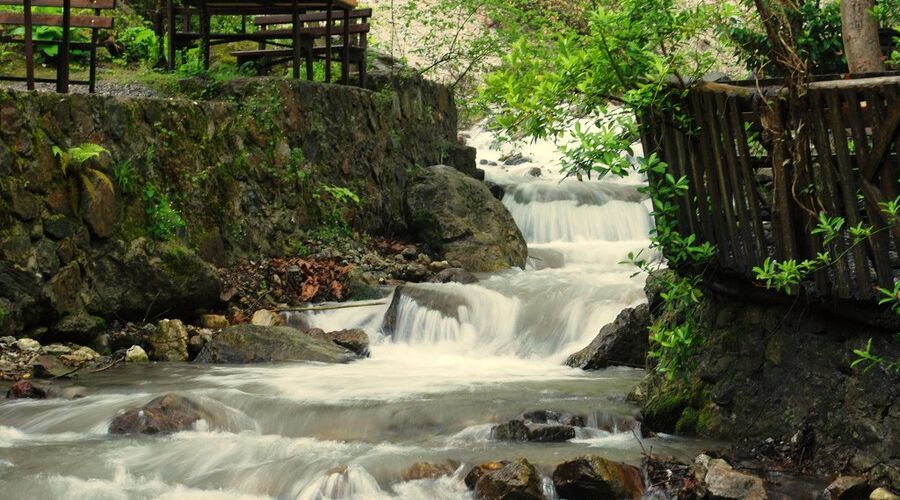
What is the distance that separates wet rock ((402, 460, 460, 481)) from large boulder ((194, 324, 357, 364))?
424cm

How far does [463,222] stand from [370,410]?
8.32 meters

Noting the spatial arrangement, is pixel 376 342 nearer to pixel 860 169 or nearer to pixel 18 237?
pixel 18 237

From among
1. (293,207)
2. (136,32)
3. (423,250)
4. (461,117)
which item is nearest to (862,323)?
(293,207)

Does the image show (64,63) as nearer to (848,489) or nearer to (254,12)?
(254,12)

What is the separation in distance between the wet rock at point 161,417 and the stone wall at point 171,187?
281cm

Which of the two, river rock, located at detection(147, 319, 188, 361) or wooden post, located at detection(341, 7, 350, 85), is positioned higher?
wooden post, located at detection(341, 7, 350, 85)

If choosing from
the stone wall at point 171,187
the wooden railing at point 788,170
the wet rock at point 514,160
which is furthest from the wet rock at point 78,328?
the wet rock at point 514,160

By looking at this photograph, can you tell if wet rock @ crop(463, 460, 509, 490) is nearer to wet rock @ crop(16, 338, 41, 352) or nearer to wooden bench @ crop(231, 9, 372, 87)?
wet rock @ crop(16, 338, 41, 352)

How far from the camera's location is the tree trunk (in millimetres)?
7805

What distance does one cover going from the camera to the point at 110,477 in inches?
286

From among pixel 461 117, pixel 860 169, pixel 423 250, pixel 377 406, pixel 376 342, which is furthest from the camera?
pixel 461 117

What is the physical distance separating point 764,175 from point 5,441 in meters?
5.73

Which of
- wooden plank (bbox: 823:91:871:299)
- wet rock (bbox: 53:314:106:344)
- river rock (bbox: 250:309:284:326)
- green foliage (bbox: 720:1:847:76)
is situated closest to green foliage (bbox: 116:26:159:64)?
river rock (bbox: 250:309:284:326)

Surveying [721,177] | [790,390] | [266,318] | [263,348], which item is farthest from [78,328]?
[790,390]
